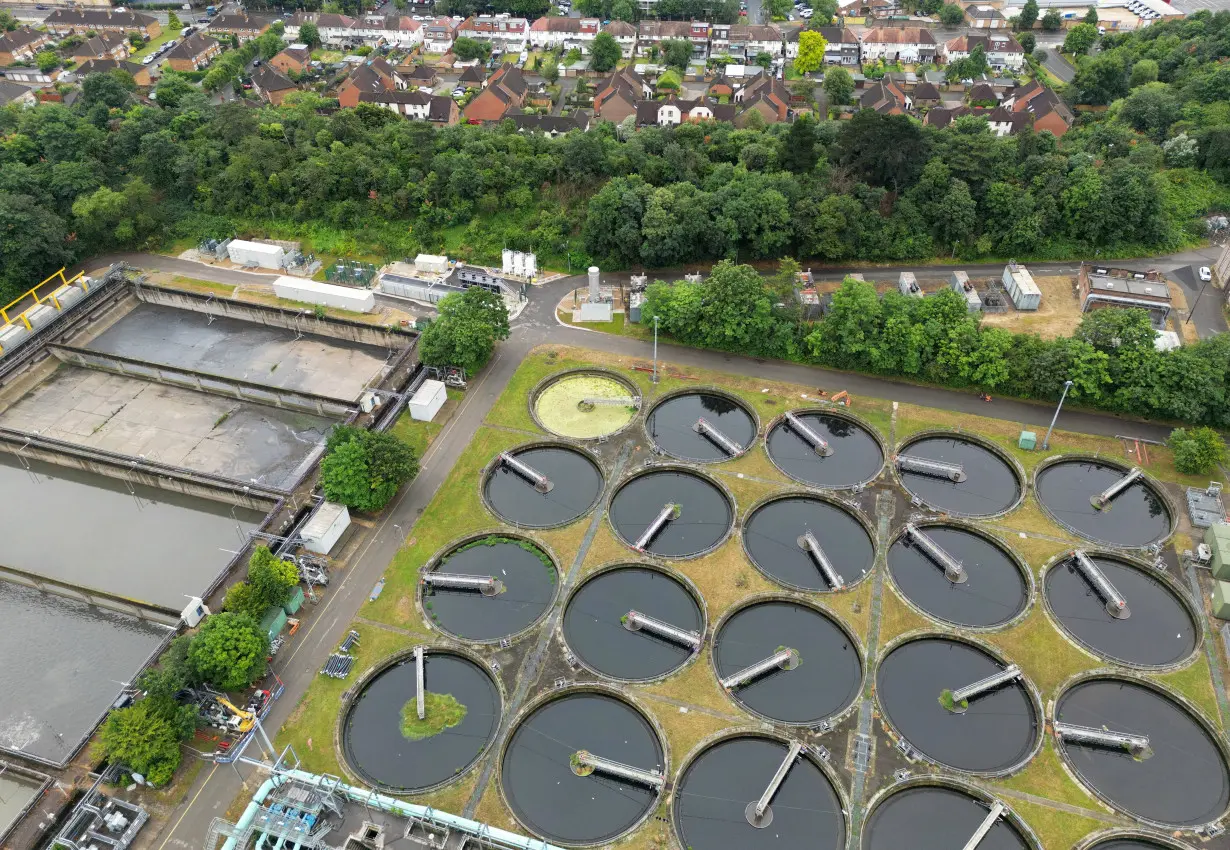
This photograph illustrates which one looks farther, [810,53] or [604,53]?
[604,53]

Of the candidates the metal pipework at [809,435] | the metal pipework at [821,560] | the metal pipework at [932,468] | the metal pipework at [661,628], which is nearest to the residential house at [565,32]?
the metal pipework at [809,435]

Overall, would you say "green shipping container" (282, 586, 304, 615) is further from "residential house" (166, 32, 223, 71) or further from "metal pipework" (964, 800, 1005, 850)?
"residential house" (166, 32, 223, 71)

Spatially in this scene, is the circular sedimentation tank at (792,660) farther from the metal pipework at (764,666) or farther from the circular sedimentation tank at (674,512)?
the circular sedimentation tank at (674,512)

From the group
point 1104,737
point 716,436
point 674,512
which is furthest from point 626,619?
point 1104,737

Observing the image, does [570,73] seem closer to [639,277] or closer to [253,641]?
[639,277]

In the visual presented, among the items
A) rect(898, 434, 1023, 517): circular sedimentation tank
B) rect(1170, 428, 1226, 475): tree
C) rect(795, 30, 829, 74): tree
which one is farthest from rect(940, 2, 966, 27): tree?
rect(898, 434, 1023, 517): circular sedimentation tank

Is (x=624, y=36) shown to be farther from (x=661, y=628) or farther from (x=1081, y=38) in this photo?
(x=661, y=628)
